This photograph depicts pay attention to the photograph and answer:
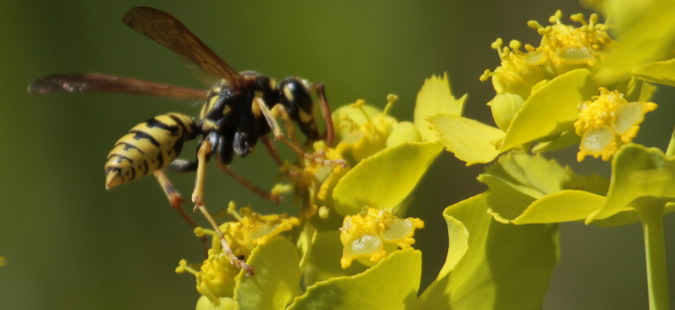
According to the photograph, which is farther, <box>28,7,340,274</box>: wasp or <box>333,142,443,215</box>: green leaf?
<box>28,7,340,274</box>: wasp

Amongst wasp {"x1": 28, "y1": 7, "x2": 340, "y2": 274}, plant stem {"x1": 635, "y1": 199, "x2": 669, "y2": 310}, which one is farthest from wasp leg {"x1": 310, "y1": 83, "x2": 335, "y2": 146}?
plant stem {"x1": 635, "y1": 199, "x2": 669, "y2": 310}

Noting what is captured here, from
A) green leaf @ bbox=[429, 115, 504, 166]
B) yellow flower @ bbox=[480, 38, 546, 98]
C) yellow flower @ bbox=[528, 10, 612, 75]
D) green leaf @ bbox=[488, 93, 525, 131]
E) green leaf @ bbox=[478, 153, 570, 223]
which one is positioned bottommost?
green leaf @ bbox=[478, 153, 570, 223]

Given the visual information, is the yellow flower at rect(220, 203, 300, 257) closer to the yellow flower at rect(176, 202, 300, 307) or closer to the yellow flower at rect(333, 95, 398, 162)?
the yellow flower at rect(176, 202, 300, 307)

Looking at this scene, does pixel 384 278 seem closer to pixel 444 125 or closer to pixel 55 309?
pixel 444 125

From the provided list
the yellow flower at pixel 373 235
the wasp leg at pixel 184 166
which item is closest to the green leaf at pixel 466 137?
the yellow flower at pixel 373 235

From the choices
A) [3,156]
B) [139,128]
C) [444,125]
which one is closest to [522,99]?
[444,125]

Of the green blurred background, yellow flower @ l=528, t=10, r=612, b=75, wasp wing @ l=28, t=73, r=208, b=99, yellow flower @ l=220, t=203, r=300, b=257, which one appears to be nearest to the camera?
yellow flower @ l=528, t=10, r=612, b=75
